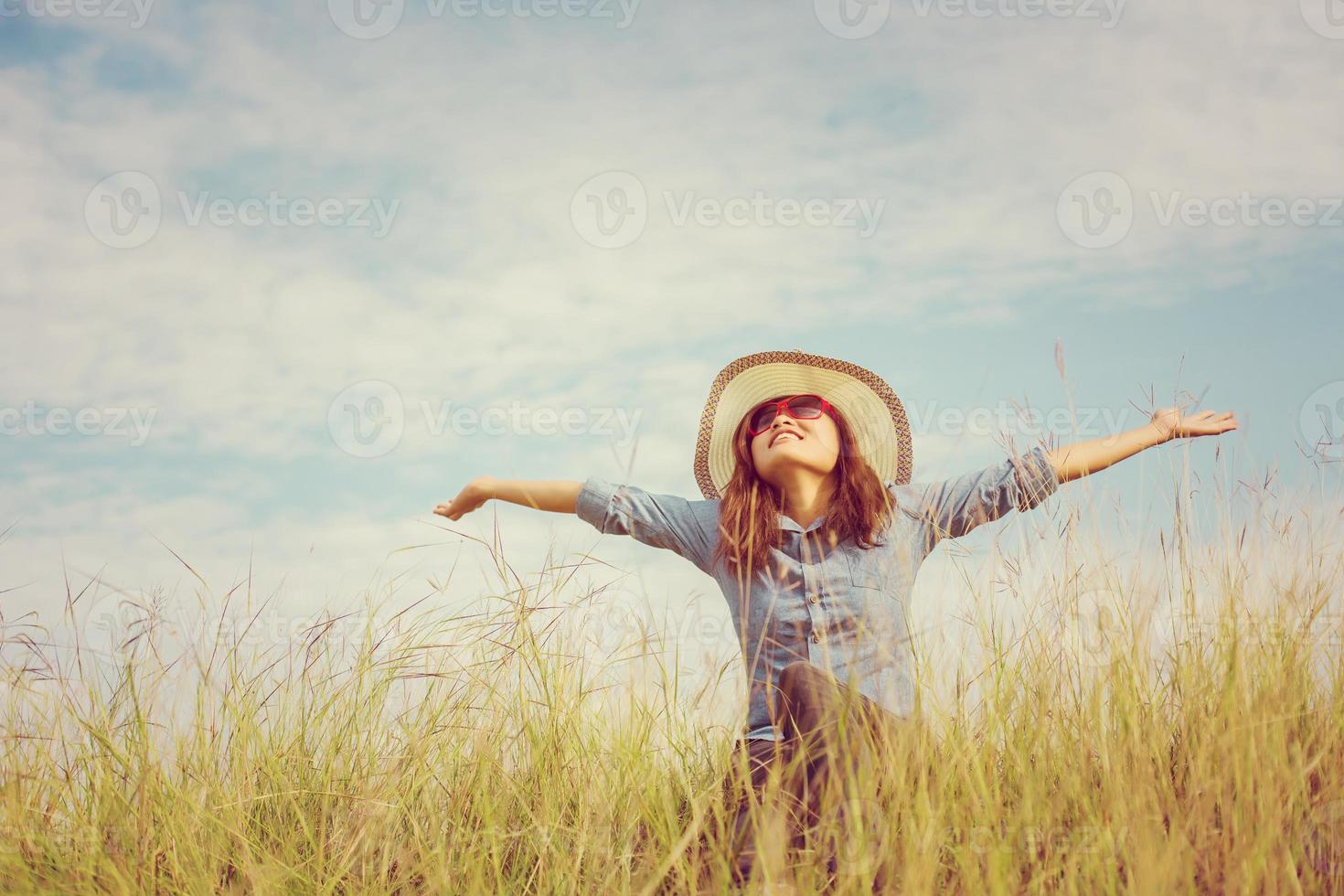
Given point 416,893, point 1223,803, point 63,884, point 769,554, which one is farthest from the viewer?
point 769,554

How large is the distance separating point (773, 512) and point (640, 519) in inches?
20.9

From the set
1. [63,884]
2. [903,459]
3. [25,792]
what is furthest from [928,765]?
[25,792]

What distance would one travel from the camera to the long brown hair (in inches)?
151

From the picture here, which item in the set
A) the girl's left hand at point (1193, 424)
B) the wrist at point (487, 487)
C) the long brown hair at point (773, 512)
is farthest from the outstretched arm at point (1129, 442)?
the wrist at point (487, 487)

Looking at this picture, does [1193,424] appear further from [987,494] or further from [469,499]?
[469,499]

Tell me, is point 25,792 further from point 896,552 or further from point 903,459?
point 903,459

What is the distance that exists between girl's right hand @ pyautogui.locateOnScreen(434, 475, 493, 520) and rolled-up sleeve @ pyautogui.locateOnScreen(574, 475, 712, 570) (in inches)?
14.3

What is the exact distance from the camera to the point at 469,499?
12.9 feet

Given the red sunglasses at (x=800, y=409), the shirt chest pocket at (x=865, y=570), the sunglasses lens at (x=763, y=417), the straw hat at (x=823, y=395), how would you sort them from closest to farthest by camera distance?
1. the shirt chest pocket at (x=865, y=570)
2. the red sunglasses at (x=800, y=409)
3. the sunglasses lens at (x=763, y=417)
4. the straw hat at (x=823, y=395)

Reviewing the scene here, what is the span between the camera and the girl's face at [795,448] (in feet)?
13.0

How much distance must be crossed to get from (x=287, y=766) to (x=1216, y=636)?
9.60 feet

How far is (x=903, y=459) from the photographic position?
455 centimetres

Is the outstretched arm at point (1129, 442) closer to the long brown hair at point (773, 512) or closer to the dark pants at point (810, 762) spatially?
the long brown hair at point (773, 512)

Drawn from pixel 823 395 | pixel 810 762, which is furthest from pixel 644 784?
pixel 823 395
